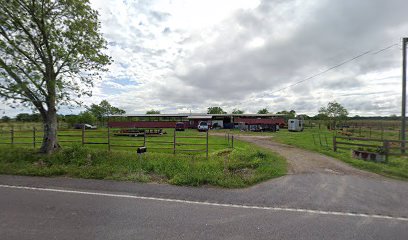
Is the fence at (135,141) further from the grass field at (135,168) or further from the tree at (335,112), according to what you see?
the tree at (335,112)

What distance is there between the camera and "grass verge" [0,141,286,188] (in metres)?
6.47

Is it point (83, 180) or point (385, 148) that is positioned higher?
point (385, 148)

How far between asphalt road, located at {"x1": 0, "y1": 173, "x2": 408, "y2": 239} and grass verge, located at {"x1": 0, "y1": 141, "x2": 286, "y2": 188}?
57 cm

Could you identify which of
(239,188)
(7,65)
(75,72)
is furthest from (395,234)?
(7,65)

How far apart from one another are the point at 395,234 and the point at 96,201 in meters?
6.08

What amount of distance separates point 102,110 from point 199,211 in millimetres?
11339

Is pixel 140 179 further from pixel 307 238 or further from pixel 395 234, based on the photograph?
pixel 395 234

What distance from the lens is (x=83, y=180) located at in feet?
21.1

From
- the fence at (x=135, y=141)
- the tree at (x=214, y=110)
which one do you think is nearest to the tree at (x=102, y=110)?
the fence at (x=135, y=141)

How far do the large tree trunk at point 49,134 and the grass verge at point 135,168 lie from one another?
0.48 meters

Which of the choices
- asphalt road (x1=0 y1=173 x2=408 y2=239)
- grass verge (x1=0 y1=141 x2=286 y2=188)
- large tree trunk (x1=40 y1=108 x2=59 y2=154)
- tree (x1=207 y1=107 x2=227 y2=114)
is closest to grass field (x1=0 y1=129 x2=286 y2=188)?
grass verge (x1=0 y1=141 x2=286 y2=188)

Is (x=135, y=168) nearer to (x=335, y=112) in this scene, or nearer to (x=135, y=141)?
(x=135, y=141)

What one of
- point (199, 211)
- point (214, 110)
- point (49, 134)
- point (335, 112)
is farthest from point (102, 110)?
point (214, 110)

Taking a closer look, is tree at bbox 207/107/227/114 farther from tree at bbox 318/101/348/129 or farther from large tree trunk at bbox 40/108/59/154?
large tree trunk at bbox 40/108/59/154
